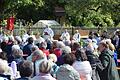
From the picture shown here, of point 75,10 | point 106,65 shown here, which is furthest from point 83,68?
point 75,10

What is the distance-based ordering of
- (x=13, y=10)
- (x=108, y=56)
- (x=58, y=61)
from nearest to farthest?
(x=108, y=56) → (x=58, y=61) → (x=13, y=10)

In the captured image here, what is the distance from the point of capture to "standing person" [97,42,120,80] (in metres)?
10.6

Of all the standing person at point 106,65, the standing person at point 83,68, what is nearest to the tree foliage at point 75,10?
the standing person at point 106,65

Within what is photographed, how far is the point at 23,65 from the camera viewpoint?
784 cm

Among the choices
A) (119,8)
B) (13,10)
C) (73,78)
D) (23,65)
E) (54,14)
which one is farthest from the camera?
(54,14)

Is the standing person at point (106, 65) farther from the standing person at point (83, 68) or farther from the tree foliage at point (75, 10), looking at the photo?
→ the tree foliage at point (75, 10)

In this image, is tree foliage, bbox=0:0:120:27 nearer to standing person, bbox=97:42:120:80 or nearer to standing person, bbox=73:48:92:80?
standing person, bbox=97:42:120:80

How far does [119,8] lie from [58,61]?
30.1m

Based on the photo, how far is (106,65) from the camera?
10.6 meters

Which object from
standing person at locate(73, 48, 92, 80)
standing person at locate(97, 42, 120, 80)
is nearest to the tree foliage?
standing person at locate(97, 42, 120, 80)

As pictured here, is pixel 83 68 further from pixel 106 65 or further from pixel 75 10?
pixel 75 10

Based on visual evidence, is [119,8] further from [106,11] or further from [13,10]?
[13,10]

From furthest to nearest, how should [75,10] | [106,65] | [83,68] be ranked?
[75,10] → [106,65] → [83,68]

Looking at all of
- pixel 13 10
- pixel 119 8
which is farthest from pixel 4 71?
pixel 13 10
